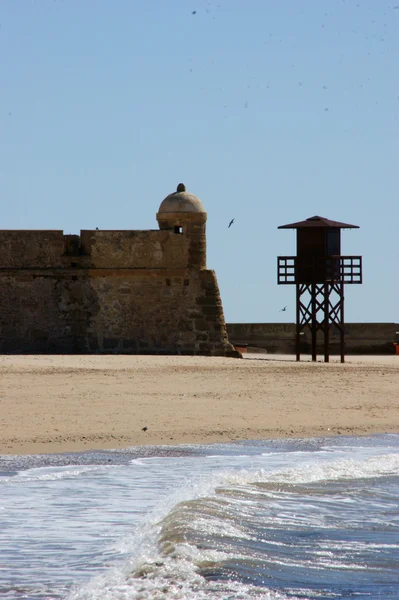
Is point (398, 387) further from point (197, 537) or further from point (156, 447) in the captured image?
point (197, 537)

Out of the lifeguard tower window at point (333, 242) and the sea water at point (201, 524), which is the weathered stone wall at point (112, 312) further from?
the sea water at point (201, 524)

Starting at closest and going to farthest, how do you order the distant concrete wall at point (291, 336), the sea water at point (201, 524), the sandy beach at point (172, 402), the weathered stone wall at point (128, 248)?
the sea water at point (201, 524), the sandy beach at point (172, 402), the weathered stone wall at point (128, 248), the distant concrete wall at point (291, 336)

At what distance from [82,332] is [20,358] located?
9.28 feet

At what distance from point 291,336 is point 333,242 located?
27.6ft

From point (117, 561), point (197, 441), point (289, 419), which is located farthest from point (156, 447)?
point (117, 561)

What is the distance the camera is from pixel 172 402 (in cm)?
1458

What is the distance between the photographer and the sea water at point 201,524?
246 inches

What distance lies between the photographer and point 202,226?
928 inches

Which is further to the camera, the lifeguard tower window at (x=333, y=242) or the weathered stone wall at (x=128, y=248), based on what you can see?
the lifeguard tower window at (x=333, y=242)

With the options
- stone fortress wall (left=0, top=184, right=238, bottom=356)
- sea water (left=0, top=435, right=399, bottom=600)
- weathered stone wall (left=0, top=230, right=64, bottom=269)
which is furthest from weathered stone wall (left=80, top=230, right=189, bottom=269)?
sea water (left=0, top=435, right=399, bottom=600)

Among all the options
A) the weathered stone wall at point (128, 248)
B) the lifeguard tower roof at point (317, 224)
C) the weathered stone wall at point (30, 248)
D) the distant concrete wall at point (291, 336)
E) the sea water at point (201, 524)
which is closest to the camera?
the sea water at point (201, 524)

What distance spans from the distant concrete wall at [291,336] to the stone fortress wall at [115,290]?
9.45 m

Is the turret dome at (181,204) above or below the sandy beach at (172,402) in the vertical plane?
above

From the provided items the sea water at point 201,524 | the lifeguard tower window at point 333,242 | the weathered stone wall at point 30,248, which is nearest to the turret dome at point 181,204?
the weathered stone wall at point 30,248
